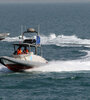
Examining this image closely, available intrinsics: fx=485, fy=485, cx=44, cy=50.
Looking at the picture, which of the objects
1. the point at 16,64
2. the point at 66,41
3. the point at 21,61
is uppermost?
the point at 66,41

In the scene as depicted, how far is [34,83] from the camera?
49031 millimetres

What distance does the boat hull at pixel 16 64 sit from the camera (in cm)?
5191

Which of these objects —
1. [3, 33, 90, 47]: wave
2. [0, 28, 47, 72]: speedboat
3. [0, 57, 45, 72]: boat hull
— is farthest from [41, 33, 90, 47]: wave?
[0, 57, 45, 72]: boat hull

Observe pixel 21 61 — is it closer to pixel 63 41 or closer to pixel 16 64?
pixel 16 64

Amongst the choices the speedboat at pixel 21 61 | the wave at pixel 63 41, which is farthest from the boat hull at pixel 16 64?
the wave at pixel 63 41

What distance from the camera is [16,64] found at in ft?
172

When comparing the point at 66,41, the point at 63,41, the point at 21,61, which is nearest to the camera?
the point at 21,61

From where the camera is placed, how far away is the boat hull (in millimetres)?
51906

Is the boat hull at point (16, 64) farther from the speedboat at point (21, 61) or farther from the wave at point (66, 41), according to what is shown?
the wave at point (66, 41)

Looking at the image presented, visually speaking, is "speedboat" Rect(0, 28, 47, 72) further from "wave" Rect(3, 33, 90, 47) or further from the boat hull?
"wave" Rect(3, 33, 90, 47)

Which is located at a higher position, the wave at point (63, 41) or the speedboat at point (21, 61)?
the wave at point (63, 41)

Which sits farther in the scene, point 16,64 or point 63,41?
point 63,41

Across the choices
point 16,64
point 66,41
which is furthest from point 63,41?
point 16,64

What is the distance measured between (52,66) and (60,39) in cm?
2967
